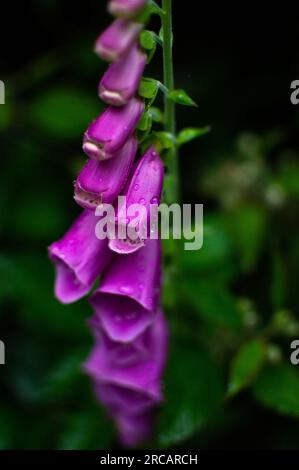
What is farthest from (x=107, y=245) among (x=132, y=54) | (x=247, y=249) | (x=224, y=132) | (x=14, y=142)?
→ (x=224, y=132)

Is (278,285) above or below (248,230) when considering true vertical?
below

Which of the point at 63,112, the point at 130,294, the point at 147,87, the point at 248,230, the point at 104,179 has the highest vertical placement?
the point at 63,112

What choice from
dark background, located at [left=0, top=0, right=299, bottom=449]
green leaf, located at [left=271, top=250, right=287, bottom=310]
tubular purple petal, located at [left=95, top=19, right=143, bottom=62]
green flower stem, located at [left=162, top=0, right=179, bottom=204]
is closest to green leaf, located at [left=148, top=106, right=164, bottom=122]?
green flower stem, located at [left=162, top=0, right=179, bottom=204]

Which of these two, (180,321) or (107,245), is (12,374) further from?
(107,245)

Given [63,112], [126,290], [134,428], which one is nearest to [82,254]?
[126,290]

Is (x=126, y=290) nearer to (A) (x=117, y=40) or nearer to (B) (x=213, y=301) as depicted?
(B) (x=213, y=301)

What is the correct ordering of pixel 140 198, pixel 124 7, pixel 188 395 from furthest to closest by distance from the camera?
pixel 188 395, pixel 140 198, pixel 124 7

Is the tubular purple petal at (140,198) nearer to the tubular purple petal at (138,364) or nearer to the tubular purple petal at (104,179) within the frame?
the tubular purple petal at (104,179)
